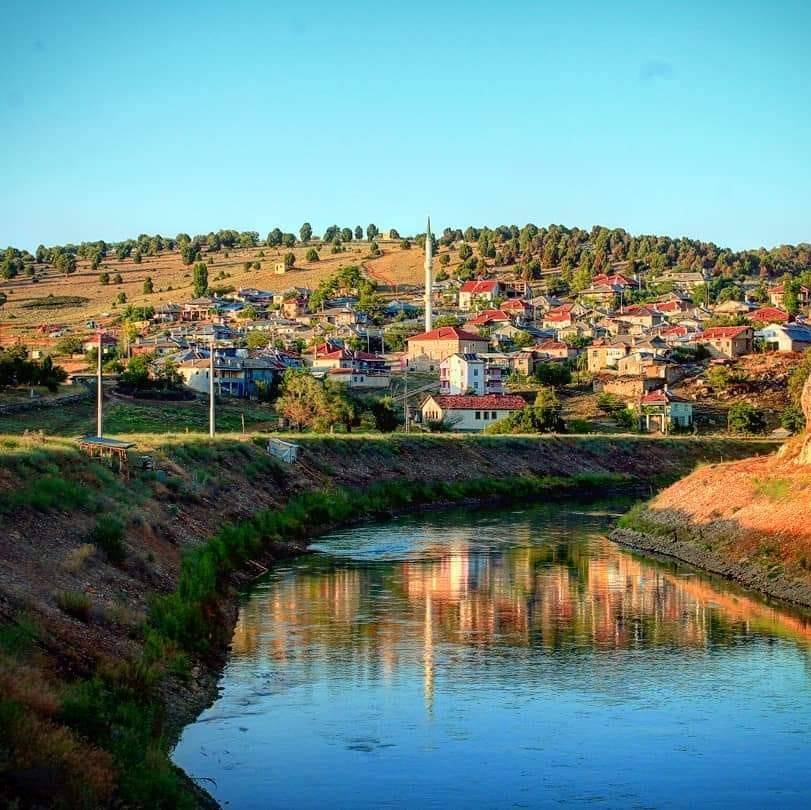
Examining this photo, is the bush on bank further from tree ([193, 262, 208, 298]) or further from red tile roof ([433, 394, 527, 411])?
tree ([193, 262, 208, 298])

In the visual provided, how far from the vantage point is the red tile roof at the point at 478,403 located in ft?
336

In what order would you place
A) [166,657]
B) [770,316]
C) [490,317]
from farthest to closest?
[490,317] → [770,316] → [166,657]

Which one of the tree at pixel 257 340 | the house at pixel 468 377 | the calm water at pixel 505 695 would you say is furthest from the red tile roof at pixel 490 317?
the calm water at pixel 505 695

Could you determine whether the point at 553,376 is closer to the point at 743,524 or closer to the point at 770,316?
the point at 770,316

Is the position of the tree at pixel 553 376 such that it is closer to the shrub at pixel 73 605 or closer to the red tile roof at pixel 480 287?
the red tile roof at pixel 480 287

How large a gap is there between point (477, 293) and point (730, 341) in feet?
199

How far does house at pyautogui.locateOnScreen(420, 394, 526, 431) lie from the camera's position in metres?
102

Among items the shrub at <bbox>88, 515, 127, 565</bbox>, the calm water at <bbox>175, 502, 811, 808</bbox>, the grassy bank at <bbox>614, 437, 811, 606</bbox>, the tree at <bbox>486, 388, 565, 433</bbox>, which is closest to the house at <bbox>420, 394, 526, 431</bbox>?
the tree at <bbox>486, 388, 565, 433</bbox>

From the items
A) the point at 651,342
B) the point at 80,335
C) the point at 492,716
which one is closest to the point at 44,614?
the point at 492,716

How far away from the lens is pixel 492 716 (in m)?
24.1

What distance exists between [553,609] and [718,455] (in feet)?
192

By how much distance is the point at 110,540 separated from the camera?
30.8 meters

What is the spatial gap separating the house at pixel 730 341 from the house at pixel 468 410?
1425 inches

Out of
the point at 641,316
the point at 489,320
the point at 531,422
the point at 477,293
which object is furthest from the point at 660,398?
the point at 477,293
